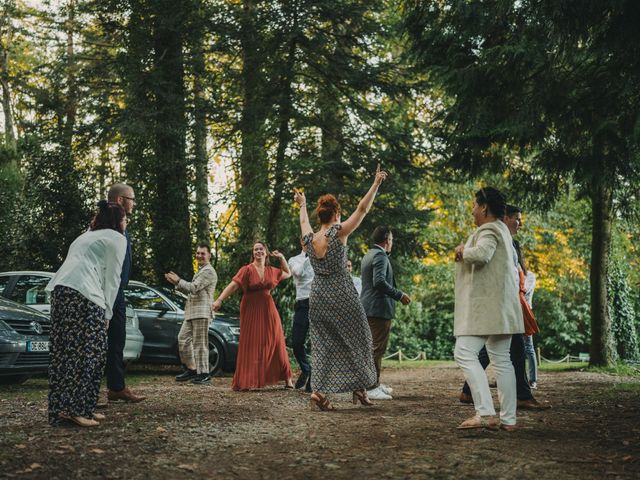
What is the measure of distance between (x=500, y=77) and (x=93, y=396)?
24.5 ft

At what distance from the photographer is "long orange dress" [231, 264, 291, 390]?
413 inches

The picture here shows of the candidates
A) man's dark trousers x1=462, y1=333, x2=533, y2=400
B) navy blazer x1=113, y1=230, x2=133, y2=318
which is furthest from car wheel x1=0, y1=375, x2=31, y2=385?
man's dark trousers x1=462, y1=333, x2=533, y2=400

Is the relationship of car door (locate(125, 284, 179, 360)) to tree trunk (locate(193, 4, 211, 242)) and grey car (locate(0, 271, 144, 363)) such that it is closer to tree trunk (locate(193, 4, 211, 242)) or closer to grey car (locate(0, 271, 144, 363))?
grey car (locate(0, 271, 144, 363))

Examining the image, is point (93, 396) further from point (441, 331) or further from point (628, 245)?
point (441, 331)

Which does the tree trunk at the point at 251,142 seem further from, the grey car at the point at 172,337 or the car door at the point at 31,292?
the car door at the point at 31,292

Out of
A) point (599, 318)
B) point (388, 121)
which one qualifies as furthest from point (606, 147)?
point (388, 121)

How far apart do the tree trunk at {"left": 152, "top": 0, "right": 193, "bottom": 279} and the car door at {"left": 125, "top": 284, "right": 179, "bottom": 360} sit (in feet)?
11.8

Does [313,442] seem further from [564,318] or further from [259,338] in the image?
[564,318]

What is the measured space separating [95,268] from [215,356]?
294 inches

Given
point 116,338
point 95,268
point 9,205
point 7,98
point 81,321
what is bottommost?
point 116,338

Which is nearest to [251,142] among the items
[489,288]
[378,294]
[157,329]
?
[157,329]

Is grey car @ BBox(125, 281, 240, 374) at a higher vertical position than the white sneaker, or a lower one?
higher

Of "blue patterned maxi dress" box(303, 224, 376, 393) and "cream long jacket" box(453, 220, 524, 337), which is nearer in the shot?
"cream long jacket" box(453, 220, 524, 337)

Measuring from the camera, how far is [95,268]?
648 centimetres
